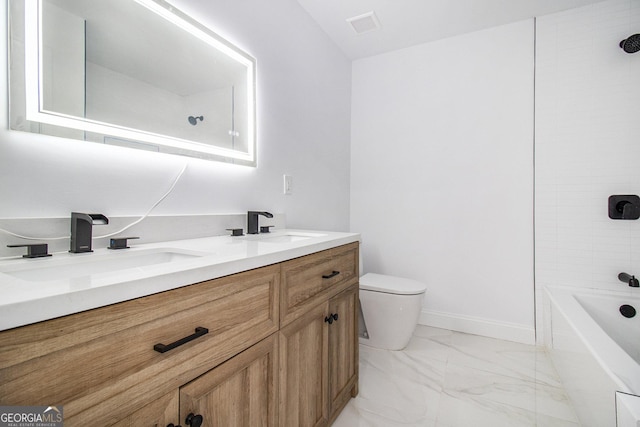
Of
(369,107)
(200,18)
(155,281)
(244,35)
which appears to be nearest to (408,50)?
(369,107)

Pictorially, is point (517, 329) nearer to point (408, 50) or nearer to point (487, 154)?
point (487, 154)

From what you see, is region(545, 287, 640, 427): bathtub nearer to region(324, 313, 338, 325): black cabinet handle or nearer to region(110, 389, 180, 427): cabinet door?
region(324, 313, 338, 325): black cabinet handle

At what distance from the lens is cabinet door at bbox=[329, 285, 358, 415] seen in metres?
1.30

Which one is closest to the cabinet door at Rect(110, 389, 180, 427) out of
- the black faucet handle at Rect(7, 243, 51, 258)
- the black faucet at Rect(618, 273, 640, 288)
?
the black faucet handle at Rect(7, 243, 51, 258)

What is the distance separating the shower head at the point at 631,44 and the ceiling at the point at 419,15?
0.39 metres

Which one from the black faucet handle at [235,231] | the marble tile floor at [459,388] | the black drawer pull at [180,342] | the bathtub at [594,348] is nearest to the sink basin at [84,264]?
the black drawer pull at [180,342]

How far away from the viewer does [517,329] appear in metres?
2.20

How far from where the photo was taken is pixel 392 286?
2.02 m

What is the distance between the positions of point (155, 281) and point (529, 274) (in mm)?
2475

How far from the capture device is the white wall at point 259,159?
849 mm
